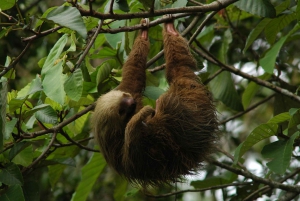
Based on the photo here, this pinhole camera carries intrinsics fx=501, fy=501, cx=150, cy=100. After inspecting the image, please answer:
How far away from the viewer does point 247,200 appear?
18.6 feet

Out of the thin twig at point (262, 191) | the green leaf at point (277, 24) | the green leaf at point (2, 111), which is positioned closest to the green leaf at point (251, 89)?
the green leaf at point (277, 24)

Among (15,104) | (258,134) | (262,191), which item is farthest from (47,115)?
(262,191)

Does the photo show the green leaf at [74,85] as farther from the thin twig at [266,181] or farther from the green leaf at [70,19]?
the thin twig at [266,181]

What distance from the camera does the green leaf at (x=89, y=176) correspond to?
5762 mm

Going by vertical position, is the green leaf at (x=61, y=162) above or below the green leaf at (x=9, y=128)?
below

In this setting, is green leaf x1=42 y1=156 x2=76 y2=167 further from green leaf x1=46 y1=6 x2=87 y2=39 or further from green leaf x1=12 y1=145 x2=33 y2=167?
green leaf x1=46 y1=6 x2=87 y2=39

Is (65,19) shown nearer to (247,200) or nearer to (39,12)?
(247,200)

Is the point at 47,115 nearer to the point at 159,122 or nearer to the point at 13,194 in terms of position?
the point at 13,194

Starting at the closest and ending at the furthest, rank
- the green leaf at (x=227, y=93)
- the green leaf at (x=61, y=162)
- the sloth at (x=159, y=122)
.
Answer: the sloth at (x=159, y=122) < the green leaf at (x=61, y=162) < the green leaf at (x=227, y=93)

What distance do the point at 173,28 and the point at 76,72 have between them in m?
1.28

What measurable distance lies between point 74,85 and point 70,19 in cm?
80

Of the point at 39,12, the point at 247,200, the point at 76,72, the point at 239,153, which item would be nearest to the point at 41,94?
the point at 76,72

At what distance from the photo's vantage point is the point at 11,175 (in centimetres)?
430

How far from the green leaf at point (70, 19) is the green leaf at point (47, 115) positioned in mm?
1327
